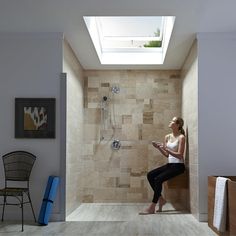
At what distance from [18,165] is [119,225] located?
4.98ft

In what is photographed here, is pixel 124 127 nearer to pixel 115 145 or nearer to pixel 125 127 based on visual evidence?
pixel 125 127

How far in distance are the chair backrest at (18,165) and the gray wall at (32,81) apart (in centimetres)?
10

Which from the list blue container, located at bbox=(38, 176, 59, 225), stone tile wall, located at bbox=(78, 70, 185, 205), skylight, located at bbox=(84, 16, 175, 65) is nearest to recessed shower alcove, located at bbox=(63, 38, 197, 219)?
stone tile wall, located at bbox=(78, 70, 185, 205)

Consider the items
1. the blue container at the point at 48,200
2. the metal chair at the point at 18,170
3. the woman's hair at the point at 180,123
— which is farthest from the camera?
the woman's hair at the point at 180,123

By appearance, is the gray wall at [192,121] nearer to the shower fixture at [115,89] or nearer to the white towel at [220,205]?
the white towel at [220,205]

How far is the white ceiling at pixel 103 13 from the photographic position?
487 cm

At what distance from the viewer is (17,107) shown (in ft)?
19.6

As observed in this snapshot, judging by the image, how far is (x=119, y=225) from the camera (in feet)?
17.7

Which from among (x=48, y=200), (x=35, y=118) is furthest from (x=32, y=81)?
(x=48, y=200)

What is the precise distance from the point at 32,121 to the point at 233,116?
8.67ft

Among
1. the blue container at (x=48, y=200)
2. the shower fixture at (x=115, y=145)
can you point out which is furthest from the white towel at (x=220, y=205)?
the shower fixture at (x=115, y=145)

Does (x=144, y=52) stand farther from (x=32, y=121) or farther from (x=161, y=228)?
(x=161, y=228)

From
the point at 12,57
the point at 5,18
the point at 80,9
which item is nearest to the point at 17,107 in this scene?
the point at 12,57

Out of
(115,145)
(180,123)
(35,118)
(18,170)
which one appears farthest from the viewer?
(115,145)
